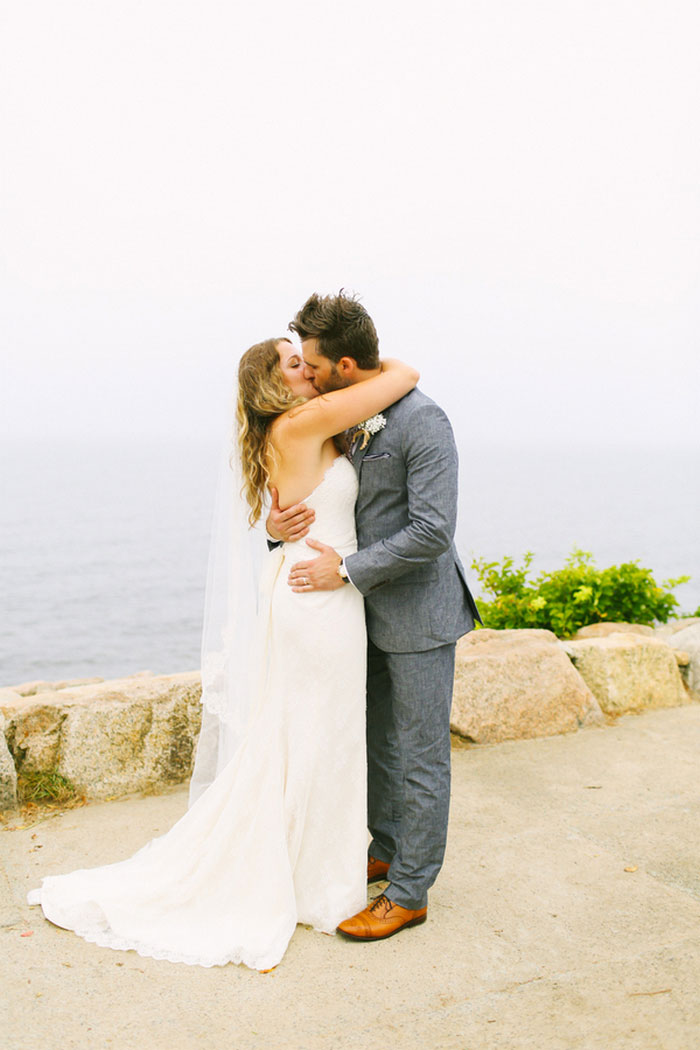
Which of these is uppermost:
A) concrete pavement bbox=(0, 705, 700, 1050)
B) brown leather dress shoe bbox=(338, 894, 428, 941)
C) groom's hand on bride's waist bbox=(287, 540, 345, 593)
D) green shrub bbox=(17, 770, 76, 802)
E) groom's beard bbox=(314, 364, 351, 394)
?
groom's beard bbox=(314, 364, 351, 394)

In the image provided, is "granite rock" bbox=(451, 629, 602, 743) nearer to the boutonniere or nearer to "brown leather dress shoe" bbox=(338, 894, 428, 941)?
"brown leather dress shoe" bbox=(338, 894, 428, 941)

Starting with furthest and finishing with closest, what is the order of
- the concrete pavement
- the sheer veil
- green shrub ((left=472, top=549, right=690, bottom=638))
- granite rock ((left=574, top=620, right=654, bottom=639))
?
green shrub ((left=472, top=549, right=690, bottom=638))
granite rock ((left=574, top=620, right=654, bottom=639))
the sheer veil
the concrete pavement

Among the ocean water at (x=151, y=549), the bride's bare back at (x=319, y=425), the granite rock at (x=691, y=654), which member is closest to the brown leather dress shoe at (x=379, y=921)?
the bride's bare back at (x=319, y=425)

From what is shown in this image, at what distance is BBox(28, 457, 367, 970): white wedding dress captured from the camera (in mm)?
3301

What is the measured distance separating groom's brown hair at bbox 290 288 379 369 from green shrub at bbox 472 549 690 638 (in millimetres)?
3826

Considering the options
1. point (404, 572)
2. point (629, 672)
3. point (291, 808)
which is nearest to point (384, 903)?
point (291, 808)

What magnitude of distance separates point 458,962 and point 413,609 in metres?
1.15

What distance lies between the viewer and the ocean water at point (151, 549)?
75.6 feet

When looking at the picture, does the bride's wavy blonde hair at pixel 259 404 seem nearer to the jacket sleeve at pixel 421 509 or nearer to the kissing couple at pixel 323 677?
the kissing couple at pixel 323 677

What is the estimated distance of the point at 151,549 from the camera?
39.6m

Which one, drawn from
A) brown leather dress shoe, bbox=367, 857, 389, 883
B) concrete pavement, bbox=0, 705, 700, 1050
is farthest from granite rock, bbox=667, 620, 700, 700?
brown leather dress shoe, bbox=367, 857, 389, 883

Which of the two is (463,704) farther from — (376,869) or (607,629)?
(607,629)

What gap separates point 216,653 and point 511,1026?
1603mm

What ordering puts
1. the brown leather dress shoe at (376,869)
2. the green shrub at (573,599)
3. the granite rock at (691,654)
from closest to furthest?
the brown leather dress shoe at (376,869) < the granite rock at (691,654) < the green shrub at (573,599)
